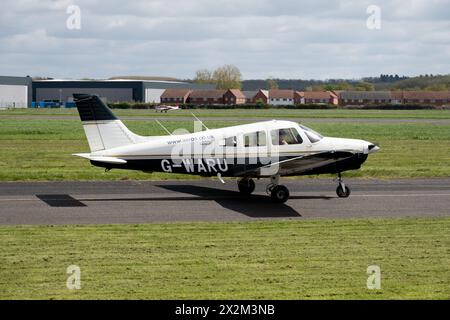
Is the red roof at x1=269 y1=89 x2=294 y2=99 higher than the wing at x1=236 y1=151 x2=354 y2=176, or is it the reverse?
the red roof at x1=269 y1=89 x2=294 y2=99

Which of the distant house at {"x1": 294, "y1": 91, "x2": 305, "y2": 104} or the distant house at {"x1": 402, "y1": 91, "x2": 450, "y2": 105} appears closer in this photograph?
the distant house at {"x1": 402, "y1": 91, "x2": 450, "y2": 105}

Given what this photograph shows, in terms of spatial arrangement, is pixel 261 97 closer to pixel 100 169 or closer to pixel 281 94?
pixel 281 94

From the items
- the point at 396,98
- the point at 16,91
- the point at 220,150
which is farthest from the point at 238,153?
the point at 396,98

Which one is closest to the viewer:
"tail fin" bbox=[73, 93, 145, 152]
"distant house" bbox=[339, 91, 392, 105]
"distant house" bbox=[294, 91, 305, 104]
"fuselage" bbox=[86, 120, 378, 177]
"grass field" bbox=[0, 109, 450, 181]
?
"tail fin" bbox=[73, 93, 145, 152]

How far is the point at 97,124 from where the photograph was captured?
69.8ft

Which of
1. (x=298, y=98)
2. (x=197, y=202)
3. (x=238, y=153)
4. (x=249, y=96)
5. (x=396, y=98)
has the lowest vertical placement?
(x=197, y=202)

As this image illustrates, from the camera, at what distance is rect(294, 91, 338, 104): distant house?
18088 cm

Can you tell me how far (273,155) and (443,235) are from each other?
6.19 meters

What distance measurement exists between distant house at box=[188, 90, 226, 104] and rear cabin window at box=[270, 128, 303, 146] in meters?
141

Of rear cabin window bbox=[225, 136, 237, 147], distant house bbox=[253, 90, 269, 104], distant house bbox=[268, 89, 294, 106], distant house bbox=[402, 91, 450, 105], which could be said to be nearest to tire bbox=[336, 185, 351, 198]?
rear cabin window bbox=[225, 136, 237, 147]

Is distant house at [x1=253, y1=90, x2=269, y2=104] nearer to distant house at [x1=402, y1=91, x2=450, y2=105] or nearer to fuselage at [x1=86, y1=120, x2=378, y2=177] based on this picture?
distant house at [x1=402, y1=91, x2=450, y2=105]

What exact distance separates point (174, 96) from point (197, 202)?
141632mm

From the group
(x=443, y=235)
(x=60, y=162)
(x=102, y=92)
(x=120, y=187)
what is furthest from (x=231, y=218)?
(x=102, y=92)
